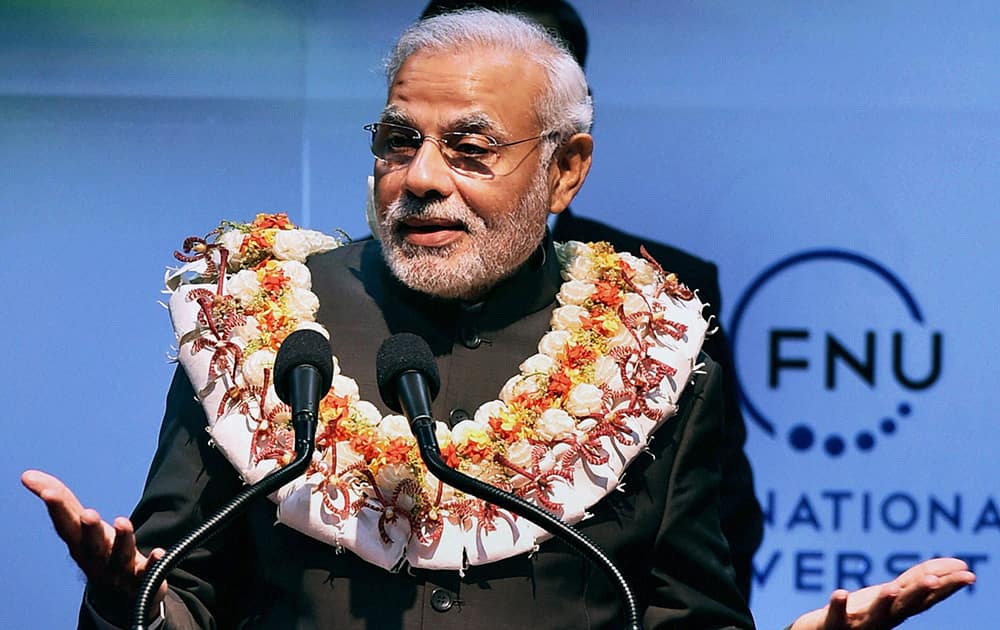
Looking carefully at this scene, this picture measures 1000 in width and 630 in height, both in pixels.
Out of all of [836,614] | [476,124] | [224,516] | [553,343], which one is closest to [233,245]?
[476,124]

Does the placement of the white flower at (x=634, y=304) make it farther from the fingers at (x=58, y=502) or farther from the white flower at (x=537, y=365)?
the fingers at (x=58, y=502)

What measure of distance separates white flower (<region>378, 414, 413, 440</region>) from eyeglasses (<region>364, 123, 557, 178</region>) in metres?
0.45

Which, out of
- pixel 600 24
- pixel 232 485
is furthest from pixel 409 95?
pixel 600 24

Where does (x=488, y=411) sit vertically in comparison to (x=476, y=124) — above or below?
below

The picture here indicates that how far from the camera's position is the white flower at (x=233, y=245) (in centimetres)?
284

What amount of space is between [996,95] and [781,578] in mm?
1377

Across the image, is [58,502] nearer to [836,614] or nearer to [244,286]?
[244,286]

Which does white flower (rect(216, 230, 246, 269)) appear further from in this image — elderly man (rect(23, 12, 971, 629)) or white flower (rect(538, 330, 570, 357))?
white flower (rect(538, 330, 570, 357))

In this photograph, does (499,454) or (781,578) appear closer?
(499,454)

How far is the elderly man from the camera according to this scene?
2.49 metres

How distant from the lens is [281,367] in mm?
2082

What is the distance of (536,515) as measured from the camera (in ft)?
6.48

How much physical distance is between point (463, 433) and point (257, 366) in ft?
1.19

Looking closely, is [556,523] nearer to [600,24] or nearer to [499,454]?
[499,454]
